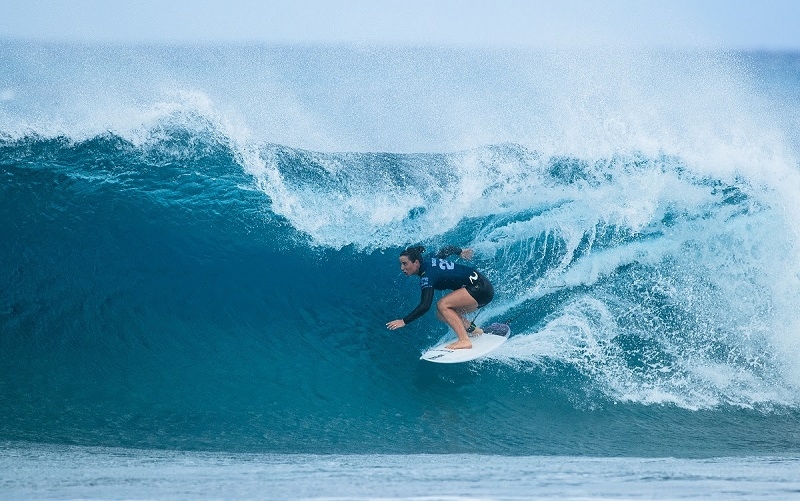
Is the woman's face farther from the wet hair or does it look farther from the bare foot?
the bare foot

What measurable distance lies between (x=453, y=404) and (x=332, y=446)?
1.00 m

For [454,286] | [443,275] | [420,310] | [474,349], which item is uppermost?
[443,275]

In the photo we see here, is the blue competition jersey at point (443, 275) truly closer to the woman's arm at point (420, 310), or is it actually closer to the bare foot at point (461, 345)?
the woman's arm at point (420, 310)

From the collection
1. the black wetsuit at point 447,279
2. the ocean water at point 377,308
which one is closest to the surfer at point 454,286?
the black wetsuit at point 447,279

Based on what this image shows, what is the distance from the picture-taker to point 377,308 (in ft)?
20.5

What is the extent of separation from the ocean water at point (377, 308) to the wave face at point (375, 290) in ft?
0.07

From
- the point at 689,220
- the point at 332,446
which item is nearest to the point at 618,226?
the point at 689,220

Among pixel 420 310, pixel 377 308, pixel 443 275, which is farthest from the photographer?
pixel 377 308

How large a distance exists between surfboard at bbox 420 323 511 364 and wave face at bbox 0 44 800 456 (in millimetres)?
123

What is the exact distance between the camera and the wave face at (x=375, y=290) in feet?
16.1

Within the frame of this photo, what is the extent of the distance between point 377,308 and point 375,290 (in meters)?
0.21

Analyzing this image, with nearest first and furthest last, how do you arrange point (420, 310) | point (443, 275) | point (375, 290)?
1. point (420, 310)
2. point (443, 275)
3. point (375, 290)

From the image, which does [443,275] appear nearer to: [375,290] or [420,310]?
[420,310]

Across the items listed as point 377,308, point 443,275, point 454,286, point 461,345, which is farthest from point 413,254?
point 377,308
